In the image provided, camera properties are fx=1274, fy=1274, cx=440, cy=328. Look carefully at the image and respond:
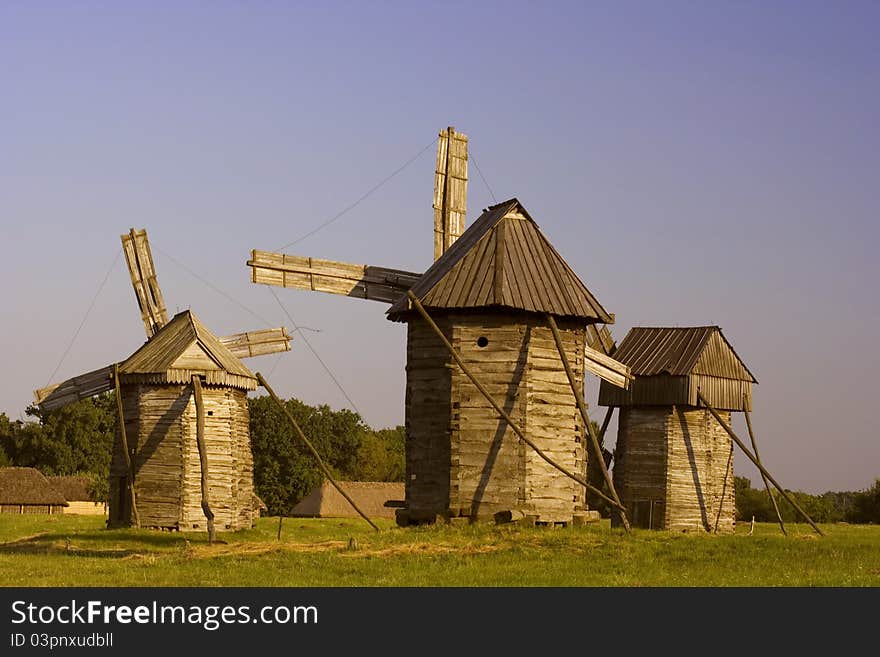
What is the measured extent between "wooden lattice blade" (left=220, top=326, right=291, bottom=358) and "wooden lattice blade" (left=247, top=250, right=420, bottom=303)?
13.7 metres

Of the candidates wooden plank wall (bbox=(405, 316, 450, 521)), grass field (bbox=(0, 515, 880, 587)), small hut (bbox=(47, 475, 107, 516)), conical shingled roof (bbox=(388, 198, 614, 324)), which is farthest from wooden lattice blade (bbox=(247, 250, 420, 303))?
small hut (bbox=(47, 475, 107, 516))

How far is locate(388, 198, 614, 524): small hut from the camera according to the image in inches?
1185

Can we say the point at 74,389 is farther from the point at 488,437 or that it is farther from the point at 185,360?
the point at 488,437

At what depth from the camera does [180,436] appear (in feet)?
142

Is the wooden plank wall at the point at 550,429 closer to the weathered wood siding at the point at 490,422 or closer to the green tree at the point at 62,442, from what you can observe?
the weathered wood siding at the point at 490,422

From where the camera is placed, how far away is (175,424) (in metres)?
43.3

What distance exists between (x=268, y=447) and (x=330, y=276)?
60405mm

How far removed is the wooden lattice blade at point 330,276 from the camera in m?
33.7

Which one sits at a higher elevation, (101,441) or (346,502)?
(101,441)

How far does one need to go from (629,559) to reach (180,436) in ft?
72.0

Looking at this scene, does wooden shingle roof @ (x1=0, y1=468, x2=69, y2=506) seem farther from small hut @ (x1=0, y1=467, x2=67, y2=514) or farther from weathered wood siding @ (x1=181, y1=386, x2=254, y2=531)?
weathered wood siding @ (x1=181, y1=386, x2=254, y2=531)

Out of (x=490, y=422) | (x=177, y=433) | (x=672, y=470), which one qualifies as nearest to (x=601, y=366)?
(x=490, y=422)
